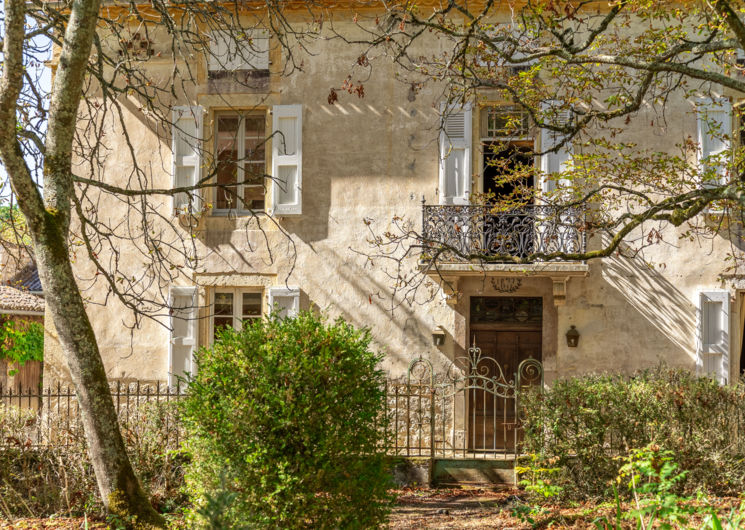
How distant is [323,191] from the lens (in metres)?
12.8

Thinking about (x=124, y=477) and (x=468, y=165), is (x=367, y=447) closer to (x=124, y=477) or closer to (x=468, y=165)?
(x=124, y=477)

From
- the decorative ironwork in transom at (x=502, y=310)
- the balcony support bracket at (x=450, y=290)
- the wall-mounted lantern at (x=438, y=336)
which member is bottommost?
the wall-mounted lantern at (x=438, y=336)

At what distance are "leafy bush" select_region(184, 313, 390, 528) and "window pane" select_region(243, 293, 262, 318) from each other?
723 cm

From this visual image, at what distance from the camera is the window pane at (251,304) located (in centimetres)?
1309

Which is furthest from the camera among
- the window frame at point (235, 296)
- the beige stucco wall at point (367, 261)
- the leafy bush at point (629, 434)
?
the window frame at point (235, 296)

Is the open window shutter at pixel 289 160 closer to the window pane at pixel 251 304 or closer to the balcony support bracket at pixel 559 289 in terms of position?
the window pane at pixel 251 304

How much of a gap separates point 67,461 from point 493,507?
14.0 ft

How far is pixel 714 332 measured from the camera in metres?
11.9

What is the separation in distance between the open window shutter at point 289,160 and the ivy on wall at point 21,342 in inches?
315

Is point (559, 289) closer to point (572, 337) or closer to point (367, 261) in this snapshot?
point (572, 337)

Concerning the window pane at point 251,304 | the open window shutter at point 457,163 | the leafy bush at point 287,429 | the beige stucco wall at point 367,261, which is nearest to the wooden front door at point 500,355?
the beige stucco wall at point 367,261

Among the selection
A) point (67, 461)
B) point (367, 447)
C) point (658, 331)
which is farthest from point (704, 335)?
point (67, 461)

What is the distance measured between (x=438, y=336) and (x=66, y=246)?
7.08m

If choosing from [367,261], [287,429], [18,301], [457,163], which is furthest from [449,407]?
[18,301]
